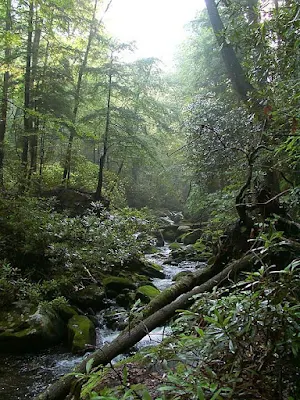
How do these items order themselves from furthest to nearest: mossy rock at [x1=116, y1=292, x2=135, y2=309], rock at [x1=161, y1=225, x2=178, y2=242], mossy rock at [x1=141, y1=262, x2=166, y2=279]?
rock at [x1=161, y1=225, x2=178, y2=242] < mossy rock at [x1=141, y1=262, x2=166, y2=279] < mossy rock at [x1=116, y1=292, x2=135, y2=309]

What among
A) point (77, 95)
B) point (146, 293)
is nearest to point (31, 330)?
point (146, 293)

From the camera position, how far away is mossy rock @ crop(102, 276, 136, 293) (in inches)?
285

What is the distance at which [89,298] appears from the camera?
6.41m

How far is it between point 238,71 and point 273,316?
532 centimetres

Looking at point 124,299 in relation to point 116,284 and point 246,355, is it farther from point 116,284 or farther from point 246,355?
point 246,355

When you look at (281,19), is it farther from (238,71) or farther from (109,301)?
(109,301)

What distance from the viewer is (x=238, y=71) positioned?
19.3 ft

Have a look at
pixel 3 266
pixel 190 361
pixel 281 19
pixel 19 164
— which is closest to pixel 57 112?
pixel 19 164

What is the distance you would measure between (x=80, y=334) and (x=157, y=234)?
908 centimetres

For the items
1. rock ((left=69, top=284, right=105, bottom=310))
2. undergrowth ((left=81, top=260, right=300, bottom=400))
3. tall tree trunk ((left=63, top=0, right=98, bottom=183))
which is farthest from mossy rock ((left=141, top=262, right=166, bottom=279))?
undergrowth ((left=81, top=260, right=300, bottom=400))

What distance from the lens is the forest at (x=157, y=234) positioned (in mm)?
1620

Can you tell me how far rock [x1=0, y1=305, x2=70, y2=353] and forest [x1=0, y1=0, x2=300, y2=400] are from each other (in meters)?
0.02

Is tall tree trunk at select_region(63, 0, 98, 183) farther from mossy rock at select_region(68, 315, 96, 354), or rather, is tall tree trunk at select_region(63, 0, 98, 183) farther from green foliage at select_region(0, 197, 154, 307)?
mossy rock at select_region(68, 315, 96, 354)

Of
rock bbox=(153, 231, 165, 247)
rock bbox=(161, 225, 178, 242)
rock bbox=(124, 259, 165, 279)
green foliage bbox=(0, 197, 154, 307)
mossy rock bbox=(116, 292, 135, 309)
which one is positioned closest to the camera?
green foliage bbox=(0, 197, 154, 307)
